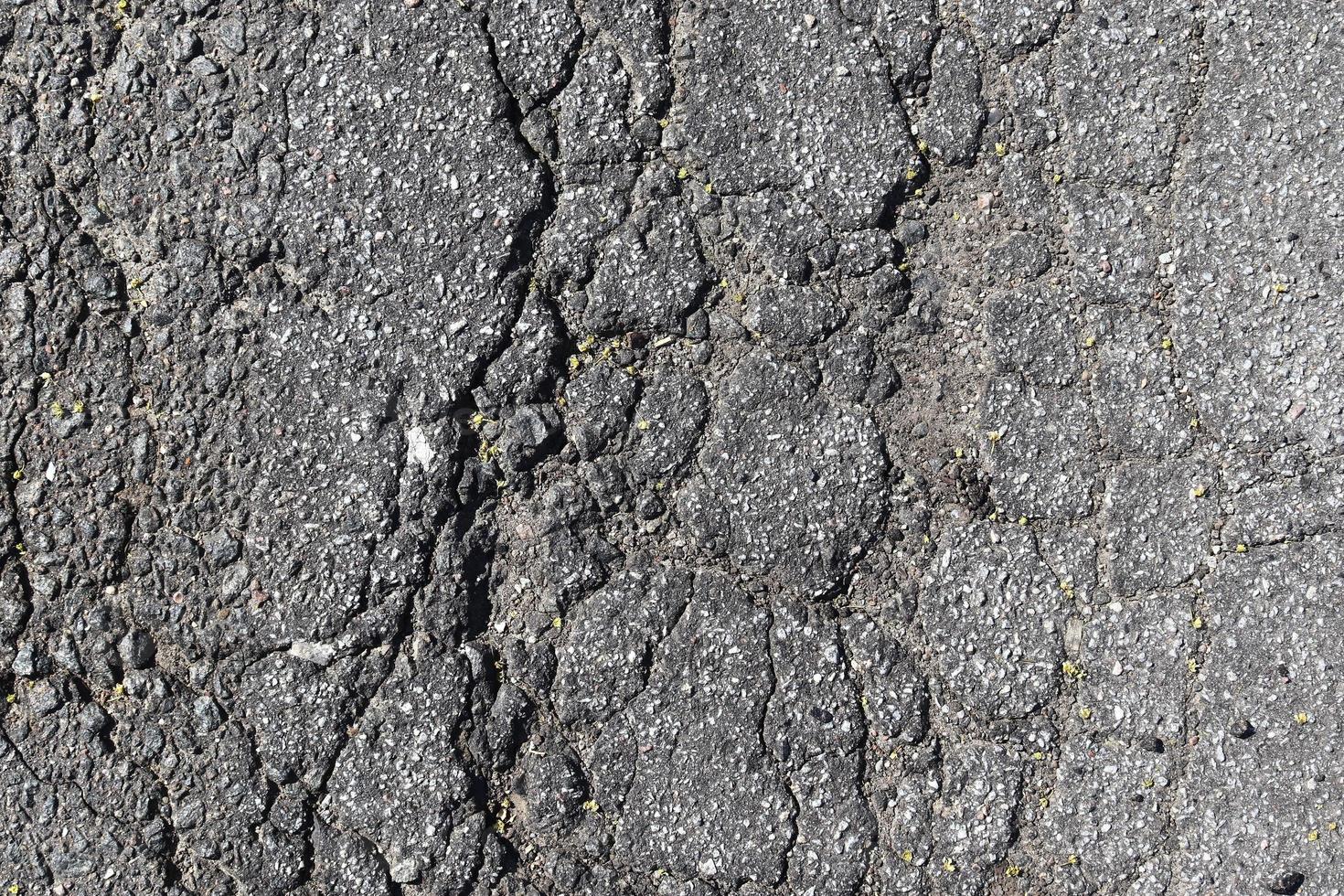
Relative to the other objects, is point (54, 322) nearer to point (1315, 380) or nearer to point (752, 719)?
point (752, 719)

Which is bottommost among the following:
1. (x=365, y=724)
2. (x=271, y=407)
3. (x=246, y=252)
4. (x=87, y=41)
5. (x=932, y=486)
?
(x=365, y=724)

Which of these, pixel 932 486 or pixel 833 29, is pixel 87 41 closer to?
pixel 833 29

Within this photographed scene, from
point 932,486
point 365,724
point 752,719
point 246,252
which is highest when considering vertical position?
point 246,252

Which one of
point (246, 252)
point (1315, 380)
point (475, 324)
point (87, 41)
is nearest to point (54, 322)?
point (246, 252)

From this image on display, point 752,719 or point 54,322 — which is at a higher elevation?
point 54,322

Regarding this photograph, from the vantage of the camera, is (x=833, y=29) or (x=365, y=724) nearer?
(x=365, y=724)

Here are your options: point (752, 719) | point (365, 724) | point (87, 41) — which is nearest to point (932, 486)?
point (752, 719)
